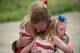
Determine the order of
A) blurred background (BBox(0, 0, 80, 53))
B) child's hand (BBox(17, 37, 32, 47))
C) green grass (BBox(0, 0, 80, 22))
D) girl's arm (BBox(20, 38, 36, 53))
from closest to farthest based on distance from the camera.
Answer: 1. girl's arm (BBox(20, 38, 36, 53))
2. child's hand (BBox(17, 37, 32, 47))
3. blurred background (BBox(0, 0, 80, 53))
4. green grass (BBox(0, 0, 80, 22))

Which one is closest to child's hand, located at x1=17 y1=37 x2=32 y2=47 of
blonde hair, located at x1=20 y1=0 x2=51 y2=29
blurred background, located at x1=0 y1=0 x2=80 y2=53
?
blonde hair, located at x1=20 y1=0 x2=51 y2=29

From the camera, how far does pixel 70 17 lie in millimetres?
→ 13336

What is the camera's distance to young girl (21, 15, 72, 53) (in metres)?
4.50

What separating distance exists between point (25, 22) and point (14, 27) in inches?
287

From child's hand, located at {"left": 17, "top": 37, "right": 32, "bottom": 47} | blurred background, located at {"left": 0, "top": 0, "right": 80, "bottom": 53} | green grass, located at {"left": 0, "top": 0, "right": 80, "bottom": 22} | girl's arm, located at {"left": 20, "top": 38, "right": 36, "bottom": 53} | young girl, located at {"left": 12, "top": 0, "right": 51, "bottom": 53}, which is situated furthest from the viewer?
green grass, located at {"left": 0, "top": 0, "right": 80, "bottom": 22}

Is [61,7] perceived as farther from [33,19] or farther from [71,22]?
[33,19]

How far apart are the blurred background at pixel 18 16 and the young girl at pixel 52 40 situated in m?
4.37

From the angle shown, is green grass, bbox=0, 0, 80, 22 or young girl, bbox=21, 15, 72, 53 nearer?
young girl, bbox=21, 15, 72, 53

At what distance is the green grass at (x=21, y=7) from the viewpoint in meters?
13.6

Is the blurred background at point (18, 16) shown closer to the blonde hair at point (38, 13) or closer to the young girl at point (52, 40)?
the young girl at point (52, 40)

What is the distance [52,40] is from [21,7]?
34.6 ft

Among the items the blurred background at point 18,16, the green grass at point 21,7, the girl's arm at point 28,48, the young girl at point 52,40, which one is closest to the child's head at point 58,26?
the young girl at point 52,40

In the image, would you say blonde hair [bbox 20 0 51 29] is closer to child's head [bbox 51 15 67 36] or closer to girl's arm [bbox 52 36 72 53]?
child's head [bbox 51 15 67 36]

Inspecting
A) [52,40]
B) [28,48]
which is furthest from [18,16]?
[52,40]
